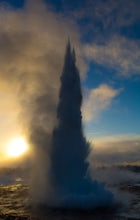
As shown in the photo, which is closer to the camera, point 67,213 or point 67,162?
point 67,213

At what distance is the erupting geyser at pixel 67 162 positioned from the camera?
49219 mm

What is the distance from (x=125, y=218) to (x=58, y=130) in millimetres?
19091

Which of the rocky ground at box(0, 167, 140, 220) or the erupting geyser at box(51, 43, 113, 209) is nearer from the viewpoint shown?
the rocky ground at box(0, 167, 140, 220)

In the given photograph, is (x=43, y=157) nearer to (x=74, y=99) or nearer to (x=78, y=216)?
(x=74, y=99)

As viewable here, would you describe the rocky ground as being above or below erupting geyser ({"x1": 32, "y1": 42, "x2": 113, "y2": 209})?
below

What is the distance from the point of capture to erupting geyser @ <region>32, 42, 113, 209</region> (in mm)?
49219

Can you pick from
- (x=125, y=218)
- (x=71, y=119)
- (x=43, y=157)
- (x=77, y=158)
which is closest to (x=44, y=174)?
(x=43, y=157)

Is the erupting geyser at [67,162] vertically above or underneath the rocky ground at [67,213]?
above

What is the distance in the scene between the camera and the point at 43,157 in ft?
182

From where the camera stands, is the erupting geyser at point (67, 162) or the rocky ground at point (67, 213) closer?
the rocky ground at point (67, 213)

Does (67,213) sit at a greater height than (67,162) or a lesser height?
lesser

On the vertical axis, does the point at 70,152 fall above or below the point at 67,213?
above

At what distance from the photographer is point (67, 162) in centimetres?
5216

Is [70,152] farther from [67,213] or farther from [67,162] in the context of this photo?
[67,213]
